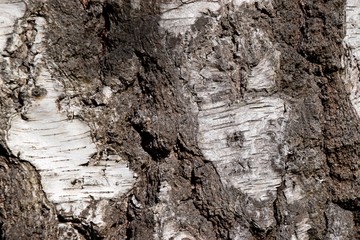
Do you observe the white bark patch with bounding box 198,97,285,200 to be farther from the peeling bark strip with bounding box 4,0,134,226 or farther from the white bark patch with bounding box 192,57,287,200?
the peeling bark strip with bounding box 4,0,134,226

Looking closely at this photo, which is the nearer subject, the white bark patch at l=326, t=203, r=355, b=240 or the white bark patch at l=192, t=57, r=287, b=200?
the white bark patch at l=192, t=57, r=287, b=200

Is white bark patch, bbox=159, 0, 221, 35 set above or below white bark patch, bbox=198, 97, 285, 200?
above

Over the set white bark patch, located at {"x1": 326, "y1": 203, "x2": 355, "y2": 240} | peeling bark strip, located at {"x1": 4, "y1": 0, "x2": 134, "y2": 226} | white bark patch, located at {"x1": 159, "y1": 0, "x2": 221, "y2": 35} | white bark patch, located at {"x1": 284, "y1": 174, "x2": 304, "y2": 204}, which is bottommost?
white bark patch, located at {"x1": 326, "y1": 203, "x2": 355, "y2": 240}

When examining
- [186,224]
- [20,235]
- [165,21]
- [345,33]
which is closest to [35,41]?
[165,21]

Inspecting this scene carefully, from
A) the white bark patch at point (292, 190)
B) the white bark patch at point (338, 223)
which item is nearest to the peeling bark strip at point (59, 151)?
the white bark patch at point (292, 190)

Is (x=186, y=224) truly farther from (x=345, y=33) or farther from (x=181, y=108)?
(x=345, y=33)

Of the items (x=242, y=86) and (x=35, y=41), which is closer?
(x=35, y=41)

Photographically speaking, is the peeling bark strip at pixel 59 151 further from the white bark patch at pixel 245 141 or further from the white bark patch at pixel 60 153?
the white bark patch at pixel 245 141

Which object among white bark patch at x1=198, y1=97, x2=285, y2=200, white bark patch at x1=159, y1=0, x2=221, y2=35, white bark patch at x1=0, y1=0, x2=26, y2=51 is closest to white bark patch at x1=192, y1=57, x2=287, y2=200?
white bark patch at x1=198, y1=97, x2=285, y2=200
